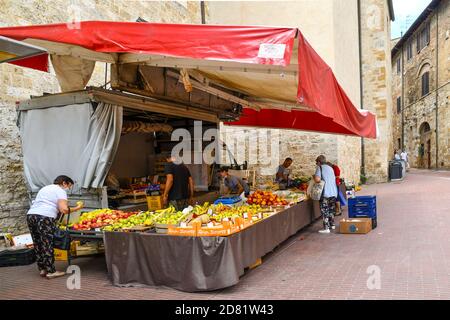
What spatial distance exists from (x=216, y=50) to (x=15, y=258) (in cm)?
468

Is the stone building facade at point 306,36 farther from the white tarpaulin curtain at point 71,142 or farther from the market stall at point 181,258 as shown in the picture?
the market stall at point 181,258

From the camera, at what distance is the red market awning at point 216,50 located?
4.53m

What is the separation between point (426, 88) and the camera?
30.2 meters

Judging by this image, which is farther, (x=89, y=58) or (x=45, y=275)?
(x=89, y=58)

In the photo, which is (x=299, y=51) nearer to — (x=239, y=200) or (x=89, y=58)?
(x=89, y=58)

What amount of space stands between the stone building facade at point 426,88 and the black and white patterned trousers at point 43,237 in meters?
26.8

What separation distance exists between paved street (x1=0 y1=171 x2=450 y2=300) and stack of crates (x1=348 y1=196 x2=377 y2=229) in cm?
48

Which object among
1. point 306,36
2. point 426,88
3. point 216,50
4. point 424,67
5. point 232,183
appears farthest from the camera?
point 424,67

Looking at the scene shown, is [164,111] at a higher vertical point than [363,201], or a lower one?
higher

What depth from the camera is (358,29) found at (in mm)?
23578

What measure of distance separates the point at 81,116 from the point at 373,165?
19.7 meters
